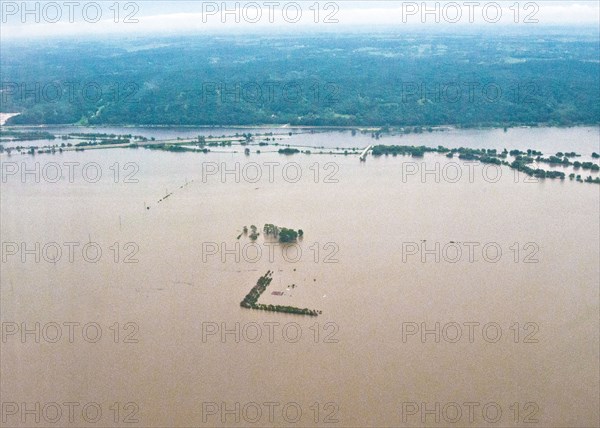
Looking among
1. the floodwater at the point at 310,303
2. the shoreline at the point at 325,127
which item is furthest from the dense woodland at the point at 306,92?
the floodwater at the point at 310,303

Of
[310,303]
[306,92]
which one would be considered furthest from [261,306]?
[306,92]

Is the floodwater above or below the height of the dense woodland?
below

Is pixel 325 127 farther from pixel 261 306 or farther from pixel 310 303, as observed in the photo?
pixel 261 306

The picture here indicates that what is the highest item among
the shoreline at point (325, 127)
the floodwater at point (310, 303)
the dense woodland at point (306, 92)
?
the dense woodland at point (306, 92)

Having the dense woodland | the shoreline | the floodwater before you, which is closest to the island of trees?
the floodwater

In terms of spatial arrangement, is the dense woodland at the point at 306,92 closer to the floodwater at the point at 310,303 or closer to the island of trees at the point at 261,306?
the floodwater at the point at 310,303

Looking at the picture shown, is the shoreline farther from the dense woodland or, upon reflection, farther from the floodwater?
the floodwater

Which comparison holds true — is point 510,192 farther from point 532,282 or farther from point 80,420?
point 80,420

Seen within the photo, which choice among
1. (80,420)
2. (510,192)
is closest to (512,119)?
(510,192)
